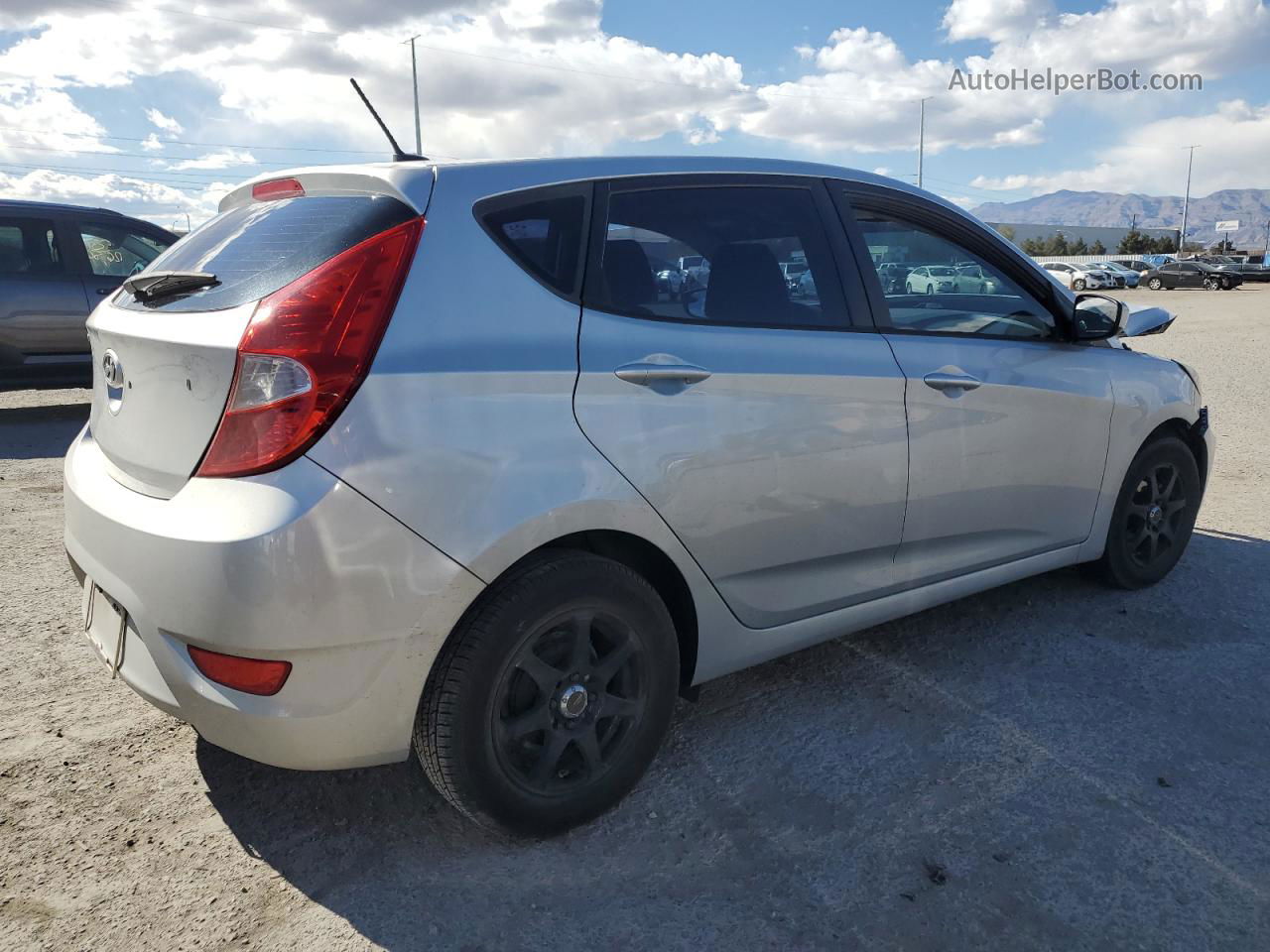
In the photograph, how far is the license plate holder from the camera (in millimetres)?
2344

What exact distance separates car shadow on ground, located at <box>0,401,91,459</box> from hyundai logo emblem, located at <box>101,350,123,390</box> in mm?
5352

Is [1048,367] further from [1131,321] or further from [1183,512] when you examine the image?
[1183,512]

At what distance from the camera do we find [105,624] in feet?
7.97

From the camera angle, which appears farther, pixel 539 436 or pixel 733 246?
pixel 733 246

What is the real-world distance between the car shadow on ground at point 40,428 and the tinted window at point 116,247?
4.53 ft

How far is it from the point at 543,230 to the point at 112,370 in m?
1.18

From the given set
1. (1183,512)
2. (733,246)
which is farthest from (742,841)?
(1183,512)

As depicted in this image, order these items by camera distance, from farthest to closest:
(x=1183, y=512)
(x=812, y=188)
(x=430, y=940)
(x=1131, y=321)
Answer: (x=1183, y=512)
(x=1131, y=321)
(x=812, y=188)
(x=430, y=940)

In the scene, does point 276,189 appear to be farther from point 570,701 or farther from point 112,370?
point 570,701

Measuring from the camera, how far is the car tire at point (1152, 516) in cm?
410

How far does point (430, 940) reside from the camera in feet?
7.09

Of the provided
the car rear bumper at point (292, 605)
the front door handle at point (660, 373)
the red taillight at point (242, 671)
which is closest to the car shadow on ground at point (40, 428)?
the car rear bumper at point (292, 605)

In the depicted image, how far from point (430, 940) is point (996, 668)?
2.24 meters

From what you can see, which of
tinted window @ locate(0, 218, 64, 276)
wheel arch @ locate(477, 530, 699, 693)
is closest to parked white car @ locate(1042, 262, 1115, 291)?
tinted window @ locate(0, 218, 64, 276)
